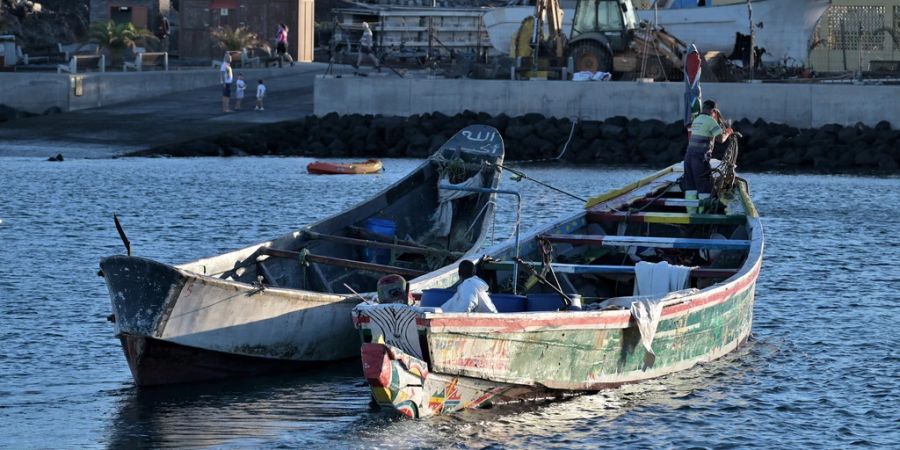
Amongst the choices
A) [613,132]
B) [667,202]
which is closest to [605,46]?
[613,132]

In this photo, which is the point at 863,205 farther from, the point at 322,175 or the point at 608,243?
the point at 608,243

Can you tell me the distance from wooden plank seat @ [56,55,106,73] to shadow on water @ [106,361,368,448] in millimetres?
35549

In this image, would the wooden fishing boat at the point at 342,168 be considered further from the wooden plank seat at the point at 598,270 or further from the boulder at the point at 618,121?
the wooden plank seat at the point at 598,270

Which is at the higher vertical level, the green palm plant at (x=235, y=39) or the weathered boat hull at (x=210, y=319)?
the green palm plant at (x=235, y=39)

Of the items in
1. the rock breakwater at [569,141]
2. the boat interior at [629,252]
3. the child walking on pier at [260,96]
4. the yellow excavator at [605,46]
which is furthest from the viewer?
the child walking on pier at [260,96]

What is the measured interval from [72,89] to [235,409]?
1425 inches

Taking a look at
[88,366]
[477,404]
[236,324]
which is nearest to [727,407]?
[477,404]

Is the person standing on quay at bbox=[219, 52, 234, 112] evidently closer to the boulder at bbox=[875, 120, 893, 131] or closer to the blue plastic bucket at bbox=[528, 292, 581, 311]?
the boulder at bbox=[875, 120, 893, 131]

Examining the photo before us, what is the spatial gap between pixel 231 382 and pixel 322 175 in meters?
24.6

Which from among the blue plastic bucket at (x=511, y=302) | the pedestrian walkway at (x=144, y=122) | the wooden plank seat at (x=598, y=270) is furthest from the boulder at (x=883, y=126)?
the blue plastic bucket at (x=511, y=302)

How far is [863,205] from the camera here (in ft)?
117

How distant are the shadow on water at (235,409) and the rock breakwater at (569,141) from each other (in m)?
28.8

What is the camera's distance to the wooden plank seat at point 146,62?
52384 mm

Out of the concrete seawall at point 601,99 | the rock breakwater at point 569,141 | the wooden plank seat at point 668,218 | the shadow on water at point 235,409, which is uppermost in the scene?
the concrete seawall at point 601,99
